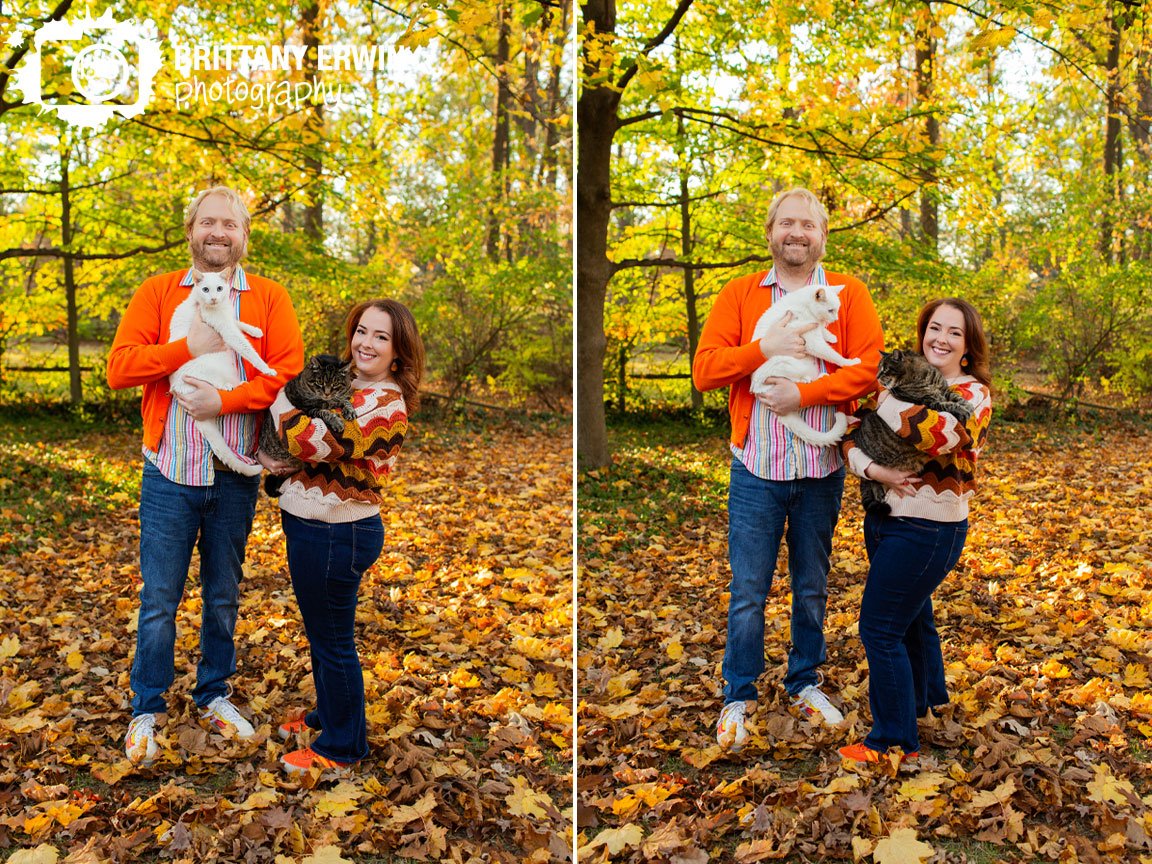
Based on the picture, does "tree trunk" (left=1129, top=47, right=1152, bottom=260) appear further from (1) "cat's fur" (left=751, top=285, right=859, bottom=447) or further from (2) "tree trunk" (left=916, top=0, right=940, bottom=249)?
(1) "cat's fur" (left=751, top=285, right=859, bottom=447)

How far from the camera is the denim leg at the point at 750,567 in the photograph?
9.89 feet

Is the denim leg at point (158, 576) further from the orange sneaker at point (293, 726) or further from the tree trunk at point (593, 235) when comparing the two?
the tree trunk at point (593, 235)

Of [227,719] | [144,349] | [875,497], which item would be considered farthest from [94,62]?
[875,497]

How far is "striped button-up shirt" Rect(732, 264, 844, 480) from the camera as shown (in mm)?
2941

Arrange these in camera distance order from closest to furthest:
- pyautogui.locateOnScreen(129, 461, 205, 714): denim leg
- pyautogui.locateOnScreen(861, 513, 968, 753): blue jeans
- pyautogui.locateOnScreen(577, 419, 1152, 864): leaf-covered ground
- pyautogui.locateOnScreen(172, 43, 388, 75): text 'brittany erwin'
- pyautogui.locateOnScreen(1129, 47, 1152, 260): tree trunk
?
pyautogui.locateOnScreen(577, 419, 1152, 864): leaf-covered ground
pyautogui.locateOnScreen(861, 513, 968, 753): blue jeans
pyautogui.locateOnScreen(129, 461, 205, 714): denim leg
pyautogui.locateOnScreen(172, 43, 388, 75): text 'brittany erwin'
pyautogui.locateOnScreen(1129, 47, 1152, 260): tree trunk

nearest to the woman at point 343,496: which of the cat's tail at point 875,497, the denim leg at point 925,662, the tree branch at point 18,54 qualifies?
the cat's tail at point 875,497

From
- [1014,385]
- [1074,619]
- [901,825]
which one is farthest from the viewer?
[1014,385]

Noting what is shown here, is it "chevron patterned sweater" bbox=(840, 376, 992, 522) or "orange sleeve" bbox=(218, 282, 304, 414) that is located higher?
"orange sleeve" bbox=(218, 282, 304, 414)

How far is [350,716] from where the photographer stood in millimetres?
2988

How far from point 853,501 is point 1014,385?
3.09 meters

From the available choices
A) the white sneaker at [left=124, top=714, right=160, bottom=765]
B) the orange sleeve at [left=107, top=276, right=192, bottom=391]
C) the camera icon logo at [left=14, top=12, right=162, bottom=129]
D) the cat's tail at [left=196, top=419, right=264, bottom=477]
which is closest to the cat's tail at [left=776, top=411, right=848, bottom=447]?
the cat's tail at [left=196, top=419, right=264, bottom=477]

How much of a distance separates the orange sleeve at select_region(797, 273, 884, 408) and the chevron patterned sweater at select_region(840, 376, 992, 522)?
78mm

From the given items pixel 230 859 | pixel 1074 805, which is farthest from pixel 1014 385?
pixel 230 859

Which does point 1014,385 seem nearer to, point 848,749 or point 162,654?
point 848,749
